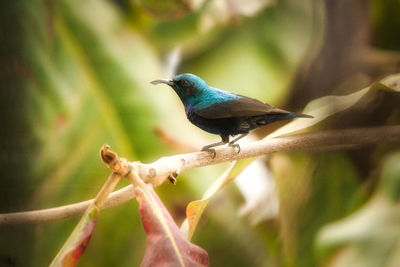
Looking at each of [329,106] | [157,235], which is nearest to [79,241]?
[157,235]

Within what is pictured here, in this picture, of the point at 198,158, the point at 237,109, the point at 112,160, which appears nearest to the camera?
the point at 112,160

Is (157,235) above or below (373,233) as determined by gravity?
above

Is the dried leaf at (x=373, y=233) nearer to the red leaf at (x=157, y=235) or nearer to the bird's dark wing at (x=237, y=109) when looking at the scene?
the bird's dark wing at (x=237, y=109)

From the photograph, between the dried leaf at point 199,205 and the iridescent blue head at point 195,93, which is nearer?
the dried leaf at point 199,205

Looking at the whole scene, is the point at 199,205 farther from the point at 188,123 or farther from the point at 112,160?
the point at 188,123

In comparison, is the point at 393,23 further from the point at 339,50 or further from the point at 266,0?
the point at 266,0

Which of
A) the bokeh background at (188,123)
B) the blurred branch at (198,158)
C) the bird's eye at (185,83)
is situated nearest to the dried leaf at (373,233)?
the bokeh background at (188,123)
